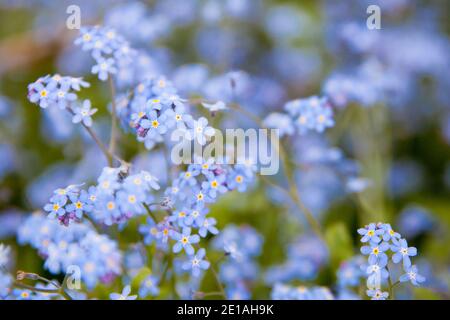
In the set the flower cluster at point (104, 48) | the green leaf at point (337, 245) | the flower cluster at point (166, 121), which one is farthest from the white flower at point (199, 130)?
the green leaf at point (337, 245)

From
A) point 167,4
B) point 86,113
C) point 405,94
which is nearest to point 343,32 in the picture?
point 405,94

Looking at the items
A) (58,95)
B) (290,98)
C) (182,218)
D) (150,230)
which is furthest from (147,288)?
(290,98)

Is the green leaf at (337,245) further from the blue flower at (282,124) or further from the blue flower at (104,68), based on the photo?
the blue flower at (104,68)
